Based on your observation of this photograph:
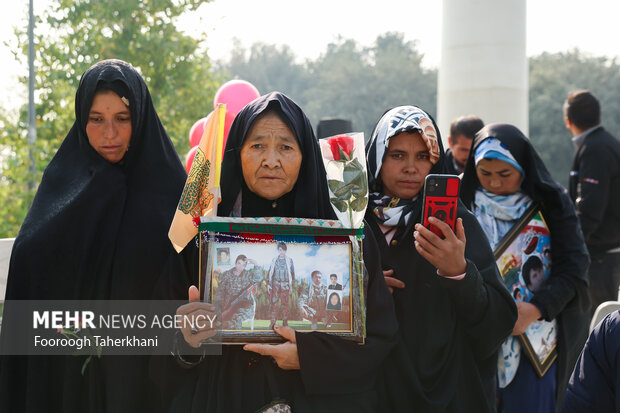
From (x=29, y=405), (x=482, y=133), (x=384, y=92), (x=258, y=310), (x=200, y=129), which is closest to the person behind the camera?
(x=258, y=310)

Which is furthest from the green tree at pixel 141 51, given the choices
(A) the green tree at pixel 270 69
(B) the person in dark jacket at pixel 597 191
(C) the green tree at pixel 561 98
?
(A) the green tree at pixel 270 69

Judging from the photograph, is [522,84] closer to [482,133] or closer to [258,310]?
[482,133]

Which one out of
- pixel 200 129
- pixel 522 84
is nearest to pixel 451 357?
pixel 200 129

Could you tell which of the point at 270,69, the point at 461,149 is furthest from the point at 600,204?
the point at 270,69

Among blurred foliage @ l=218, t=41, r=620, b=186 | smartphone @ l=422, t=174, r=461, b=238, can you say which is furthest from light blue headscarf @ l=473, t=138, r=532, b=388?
blurred foliage @ l=218, t=41, r=620, b=186

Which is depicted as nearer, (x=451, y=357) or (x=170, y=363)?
(x=170, y=363)

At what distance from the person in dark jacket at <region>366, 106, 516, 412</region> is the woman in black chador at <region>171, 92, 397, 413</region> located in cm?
24

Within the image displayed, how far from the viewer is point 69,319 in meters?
2.70

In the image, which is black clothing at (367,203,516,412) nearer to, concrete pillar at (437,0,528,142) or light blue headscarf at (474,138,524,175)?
light blue headscarf at (474,138,524,175)

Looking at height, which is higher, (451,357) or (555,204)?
(555,204)

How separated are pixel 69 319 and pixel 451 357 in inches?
59.9

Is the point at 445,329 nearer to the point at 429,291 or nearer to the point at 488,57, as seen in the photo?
the point at 429,291

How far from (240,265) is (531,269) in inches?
76.1

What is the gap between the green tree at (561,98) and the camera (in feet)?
117
